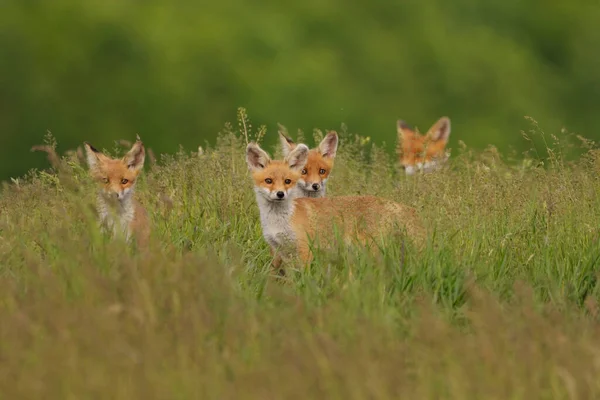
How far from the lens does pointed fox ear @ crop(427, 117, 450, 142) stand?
33.2ft

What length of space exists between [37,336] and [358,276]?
1.85m

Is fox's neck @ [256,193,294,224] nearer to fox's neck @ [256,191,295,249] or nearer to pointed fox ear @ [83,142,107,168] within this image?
fox's neck @ [256,191,295,249]

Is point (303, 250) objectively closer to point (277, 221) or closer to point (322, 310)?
point (277, 221)

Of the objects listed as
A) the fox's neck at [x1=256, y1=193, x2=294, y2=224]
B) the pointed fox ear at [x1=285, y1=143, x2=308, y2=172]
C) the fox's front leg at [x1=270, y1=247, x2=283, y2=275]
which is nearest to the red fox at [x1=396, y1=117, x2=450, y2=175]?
the pointed fox ear at [x1=285, y1=143, x2=308, y2=172]

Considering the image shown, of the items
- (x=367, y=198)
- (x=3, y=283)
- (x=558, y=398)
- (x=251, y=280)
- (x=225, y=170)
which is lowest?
(x=558, y=398)

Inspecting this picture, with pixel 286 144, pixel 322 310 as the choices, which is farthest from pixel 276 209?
pixel 322 310

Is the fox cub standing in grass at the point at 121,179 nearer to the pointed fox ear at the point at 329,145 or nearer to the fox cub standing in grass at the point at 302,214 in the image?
the fox cub standing in grass at the point at 302,214

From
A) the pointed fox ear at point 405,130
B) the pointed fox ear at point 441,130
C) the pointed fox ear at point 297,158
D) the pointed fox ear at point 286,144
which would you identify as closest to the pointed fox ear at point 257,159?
the pointed fox ear at point 297,158

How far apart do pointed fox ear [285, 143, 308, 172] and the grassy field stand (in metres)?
0.76

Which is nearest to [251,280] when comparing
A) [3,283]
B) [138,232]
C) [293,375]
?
[138,232]

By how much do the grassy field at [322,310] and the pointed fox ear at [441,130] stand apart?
3.47 meters

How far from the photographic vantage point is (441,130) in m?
10.2

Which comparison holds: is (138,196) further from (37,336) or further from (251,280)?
(37,336)

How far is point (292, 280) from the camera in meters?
5.45
